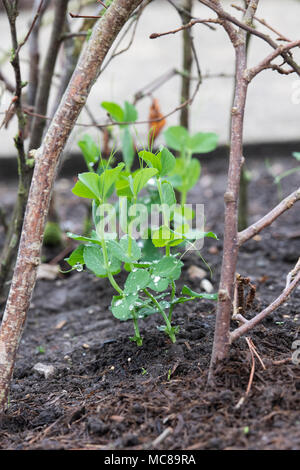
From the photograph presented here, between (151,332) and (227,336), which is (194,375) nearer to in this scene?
(227,336)

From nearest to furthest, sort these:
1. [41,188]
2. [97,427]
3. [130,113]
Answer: [97,427] < [41,188] < [130,113]

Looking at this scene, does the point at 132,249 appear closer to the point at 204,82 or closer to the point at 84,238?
the point at 84,238

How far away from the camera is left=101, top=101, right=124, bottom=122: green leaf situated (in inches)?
61.4

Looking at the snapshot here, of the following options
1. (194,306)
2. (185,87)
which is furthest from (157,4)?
(194,306)

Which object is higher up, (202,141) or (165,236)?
(202,141)

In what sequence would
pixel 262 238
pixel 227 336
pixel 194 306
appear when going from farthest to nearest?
pixel 262 238, pixel 194 306, pixel 227 336

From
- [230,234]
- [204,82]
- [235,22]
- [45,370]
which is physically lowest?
[45,370]

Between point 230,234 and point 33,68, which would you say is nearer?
point 230,234

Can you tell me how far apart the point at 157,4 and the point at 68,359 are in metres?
4.62

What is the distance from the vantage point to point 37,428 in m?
1.02

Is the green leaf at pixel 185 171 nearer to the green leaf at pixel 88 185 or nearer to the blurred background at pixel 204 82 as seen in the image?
the green leaf at pixel 88 185

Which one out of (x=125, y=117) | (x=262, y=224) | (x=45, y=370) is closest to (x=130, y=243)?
(x=262, y=224)

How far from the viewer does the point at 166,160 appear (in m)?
1.13

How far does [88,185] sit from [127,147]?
670mm
